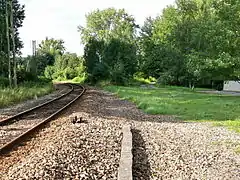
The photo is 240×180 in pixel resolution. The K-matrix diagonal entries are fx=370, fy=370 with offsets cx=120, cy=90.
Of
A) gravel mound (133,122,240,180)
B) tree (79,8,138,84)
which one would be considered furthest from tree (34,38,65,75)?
gravel mound (133,122,240,180)

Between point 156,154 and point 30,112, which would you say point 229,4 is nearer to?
point 30,112

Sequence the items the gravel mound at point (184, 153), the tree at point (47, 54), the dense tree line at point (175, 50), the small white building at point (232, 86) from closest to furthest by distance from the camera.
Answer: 1. the gravel mound at point (184, 153)
2. the dense tree line at point (175, 50)
3. the small white building at point (232, 86)
4. the tree at point (47, 54)

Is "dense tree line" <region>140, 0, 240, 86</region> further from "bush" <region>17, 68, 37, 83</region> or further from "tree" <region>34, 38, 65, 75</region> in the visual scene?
"tree" <region>34, 38, 65, 75</region>

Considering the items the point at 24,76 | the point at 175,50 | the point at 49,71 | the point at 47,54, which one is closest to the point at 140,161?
the point at 24,76

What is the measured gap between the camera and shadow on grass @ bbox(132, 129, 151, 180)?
6.31 metres

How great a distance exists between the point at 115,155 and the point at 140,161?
1.79ft

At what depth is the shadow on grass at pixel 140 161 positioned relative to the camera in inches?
249

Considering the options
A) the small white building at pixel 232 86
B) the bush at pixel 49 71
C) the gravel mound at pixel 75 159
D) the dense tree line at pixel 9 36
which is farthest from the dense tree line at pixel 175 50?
the bush at pixel 49 71

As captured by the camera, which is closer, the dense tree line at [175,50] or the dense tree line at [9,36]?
the dense tree line at [175,50]

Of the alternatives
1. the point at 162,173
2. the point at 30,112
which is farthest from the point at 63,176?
the point at 30,112

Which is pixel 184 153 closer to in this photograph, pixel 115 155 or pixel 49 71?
pixel 115 155

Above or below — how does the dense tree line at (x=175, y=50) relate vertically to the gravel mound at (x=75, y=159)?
above

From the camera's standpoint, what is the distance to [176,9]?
60500 mm

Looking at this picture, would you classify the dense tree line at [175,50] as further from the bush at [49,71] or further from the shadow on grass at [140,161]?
the bush at [49,71]
